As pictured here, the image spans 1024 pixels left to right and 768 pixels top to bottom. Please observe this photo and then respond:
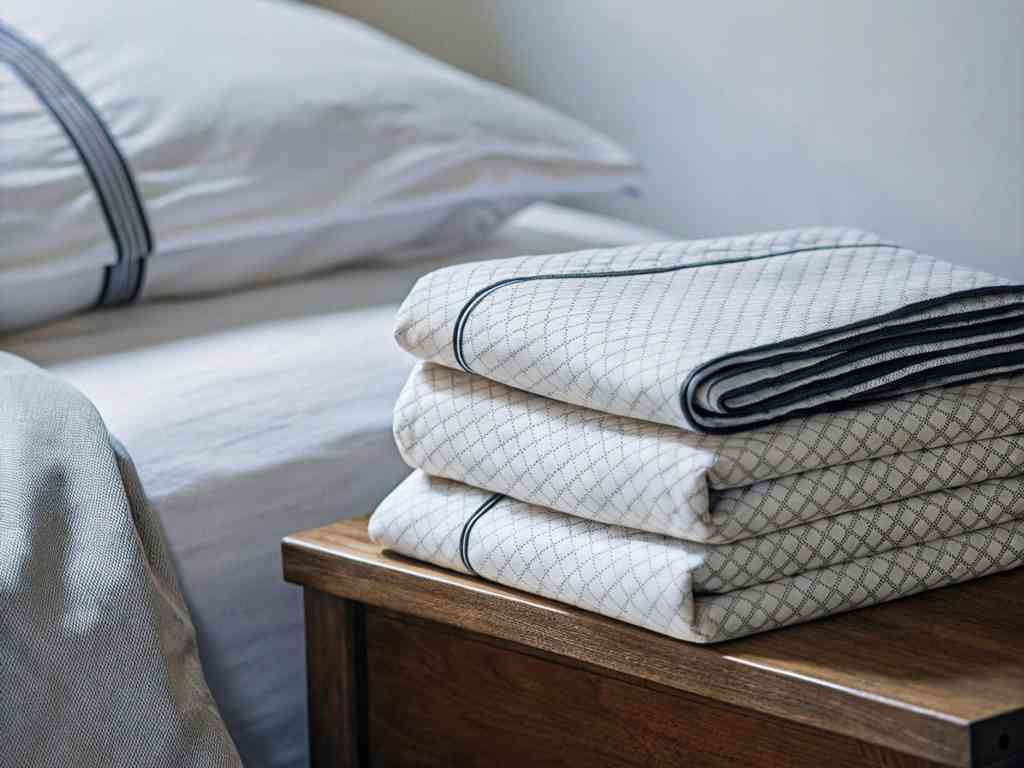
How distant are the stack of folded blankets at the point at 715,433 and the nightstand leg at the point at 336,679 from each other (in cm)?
9

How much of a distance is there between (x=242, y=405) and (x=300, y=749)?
0.23 metres

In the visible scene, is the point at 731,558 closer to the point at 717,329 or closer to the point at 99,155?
the point at 717,329

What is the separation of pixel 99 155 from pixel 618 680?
569mm

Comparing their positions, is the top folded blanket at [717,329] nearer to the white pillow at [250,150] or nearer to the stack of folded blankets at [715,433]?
the stack of folded blankets at [715,433]

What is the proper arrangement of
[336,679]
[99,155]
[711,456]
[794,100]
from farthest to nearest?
[794,100], [99,155], [336,679], [711,456]

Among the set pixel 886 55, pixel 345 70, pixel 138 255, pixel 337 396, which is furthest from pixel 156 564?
pixel 886 55

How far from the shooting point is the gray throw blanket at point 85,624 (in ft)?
2.09

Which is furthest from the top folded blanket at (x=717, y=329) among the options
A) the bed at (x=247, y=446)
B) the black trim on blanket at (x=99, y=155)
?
the black trim on blanket at (x=99, y=155)

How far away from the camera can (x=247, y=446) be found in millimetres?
857

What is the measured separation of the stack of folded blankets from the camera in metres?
0.59

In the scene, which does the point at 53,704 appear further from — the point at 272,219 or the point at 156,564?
the point at 272,219

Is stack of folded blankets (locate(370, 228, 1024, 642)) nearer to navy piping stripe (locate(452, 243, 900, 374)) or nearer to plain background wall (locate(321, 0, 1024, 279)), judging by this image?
navy piping stripe (locate(452, 243, 900, 374))

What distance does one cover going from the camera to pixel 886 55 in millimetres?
1177

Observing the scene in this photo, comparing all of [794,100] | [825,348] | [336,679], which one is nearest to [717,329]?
[825,348]
